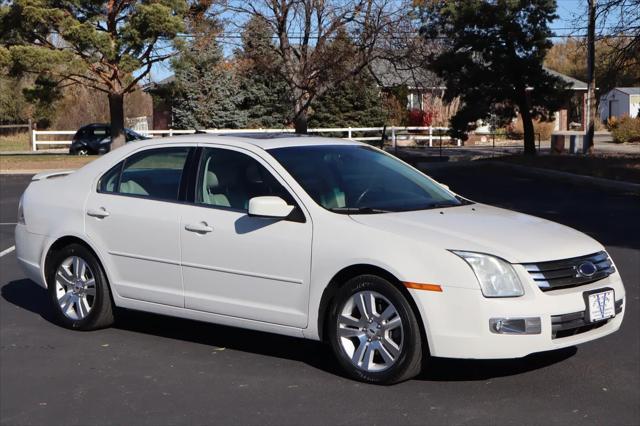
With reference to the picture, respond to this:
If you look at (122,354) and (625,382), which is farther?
(122,354)

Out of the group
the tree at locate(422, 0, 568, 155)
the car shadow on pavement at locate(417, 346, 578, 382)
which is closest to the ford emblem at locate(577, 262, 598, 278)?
the car shadow on pavement at locate(417, 346, 578, 382)

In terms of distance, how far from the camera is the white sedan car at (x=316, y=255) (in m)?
5.56

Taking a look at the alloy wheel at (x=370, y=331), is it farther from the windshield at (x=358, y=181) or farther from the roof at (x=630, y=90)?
the roof at (x=630, y=90)

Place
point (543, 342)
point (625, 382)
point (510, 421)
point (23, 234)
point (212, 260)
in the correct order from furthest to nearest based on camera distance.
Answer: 1. point (23, 234)
2. point (212, 260)
3. point (625, 382)
4. point (543, 342)
5. point (510, 421)

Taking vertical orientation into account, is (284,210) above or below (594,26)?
below

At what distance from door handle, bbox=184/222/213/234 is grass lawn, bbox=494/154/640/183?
49.9 ft

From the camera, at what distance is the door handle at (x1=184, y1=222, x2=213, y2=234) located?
6.58 metres

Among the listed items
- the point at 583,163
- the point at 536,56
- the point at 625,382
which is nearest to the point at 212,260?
the point at 625,382

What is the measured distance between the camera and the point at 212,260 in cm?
655

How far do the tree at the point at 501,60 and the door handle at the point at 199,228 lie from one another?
23.5 meters

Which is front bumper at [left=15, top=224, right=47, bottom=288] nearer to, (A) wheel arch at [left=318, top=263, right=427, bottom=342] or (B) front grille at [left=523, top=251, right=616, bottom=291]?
(A) wheel arch at [left=318, top=263, right=427, bottom=342]

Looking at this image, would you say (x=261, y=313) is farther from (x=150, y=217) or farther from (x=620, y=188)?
(x=620, y=188)

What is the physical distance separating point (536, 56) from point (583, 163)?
6138mm

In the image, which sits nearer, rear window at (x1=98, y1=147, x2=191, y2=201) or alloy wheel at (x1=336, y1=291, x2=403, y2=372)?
alloy wheel at (x1=336, y1=291, x2=403, y2=372)
